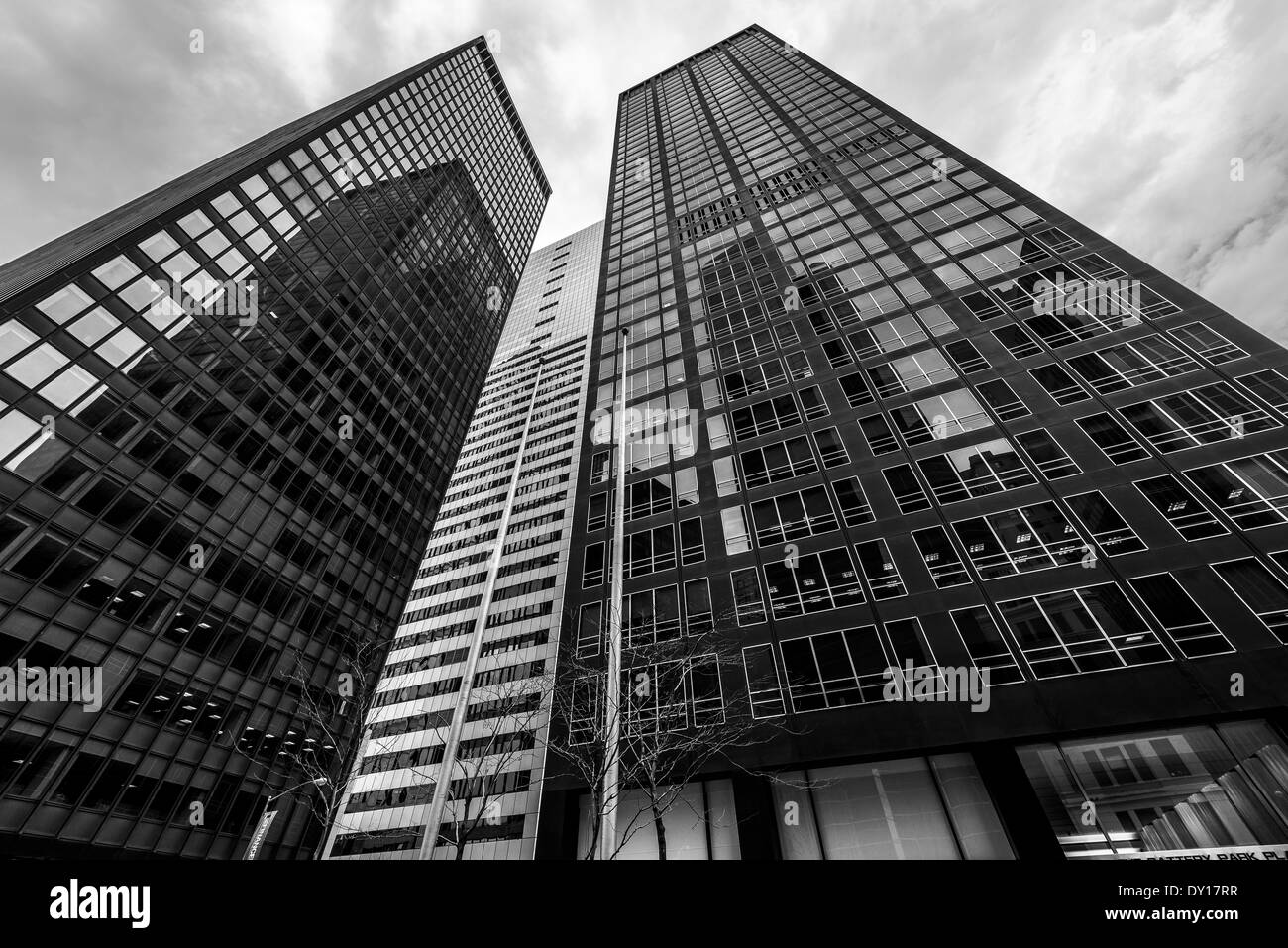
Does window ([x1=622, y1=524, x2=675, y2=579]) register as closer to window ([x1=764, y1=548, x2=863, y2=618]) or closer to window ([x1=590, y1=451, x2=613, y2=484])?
window ([x1=590, y1=451, x2=613, y2=484])

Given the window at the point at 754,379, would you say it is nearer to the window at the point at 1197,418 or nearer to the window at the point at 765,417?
the window at the point at 765,417

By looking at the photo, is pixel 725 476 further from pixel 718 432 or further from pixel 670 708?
pixel 670 708

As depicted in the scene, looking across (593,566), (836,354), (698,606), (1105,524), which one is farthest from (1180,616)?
(593,566)

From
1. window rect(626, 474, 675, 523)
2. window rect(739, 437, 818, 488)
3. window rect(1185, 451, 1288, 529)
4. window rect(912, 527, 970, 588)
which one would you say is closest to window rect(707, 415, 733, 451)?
window rect(739, 437, 818, 488)

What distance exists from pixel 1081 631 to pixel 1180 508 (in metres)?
6.82

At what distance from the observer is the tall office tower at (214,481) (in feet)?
94.0

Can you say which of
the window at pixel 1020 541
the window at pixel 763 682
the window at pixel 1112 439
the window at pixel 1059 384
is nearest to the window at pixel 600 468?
the window at pixel 763 682

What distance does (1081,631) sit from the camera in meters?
21.4

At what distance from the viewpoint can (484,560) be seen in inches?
3184

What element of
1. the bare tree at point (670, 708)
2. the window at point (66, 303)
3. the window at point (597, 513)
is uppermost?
the window at point (66, 303)

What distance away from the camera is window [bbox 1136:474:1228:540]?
72.1 feet

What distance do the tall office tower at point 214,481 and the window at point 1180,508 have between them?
125 feet

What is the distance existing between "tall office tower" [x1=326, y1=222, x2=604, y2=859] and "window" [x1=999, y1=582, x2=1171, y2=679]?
24.0 meters

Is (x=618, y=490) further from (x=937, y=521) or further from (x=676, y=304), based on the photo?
(x=676, y=304)
